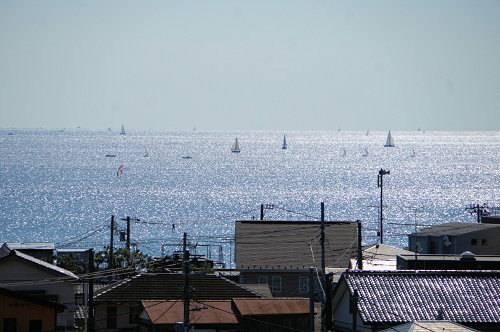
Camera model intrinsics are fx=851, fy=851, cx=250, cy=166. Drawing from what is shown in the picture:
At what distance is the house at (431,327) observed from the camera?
25.0 meters

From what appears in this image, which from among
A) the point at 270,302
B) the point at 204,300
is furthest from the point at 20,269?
the point at 270,302

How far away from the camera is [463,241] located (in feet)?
177

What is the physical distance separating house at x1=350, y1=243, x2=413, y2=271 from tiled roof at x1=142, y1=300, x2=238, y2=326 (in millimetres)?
11459

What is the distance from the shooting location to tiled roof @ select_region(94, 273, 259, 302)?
3706cm

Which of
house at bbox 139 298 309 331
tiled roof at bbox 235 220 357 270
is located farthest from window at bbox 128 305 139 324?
tiled roof at bbox 235 220 357 270

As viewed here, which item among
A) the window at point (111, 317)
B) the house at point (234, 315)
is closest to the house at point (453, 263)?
the house at point (234, 315)

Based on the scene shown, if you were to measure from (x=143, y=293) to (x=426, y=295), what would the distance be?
1325 cm

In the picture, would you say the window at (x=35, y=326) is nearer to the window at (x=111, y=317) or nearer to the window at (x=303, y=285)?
the window at (x=111, y=317)

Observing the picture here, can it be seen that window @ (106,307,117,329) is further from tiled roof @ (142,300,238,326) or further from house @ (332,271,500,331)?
house @ (332,271,500,331)

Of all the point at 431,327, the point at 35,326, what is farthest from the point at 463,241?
the point at 35,326

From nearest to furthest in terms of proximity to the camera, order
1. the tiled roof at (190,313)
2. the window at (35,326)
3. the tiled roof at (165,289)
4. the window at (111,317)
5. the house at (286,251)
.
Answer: the tiled roof at (190,313), the window at (35,326), the window at (111,317), the tiled roof at (165,289), the house at (286,251)

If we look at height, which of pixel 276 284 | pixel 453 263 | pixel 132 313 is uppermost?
pixel 453 263

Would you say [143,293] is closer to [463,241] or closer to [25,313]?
[25,313]

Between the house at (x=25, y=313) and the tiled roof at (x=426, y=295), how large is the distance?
11.4m
